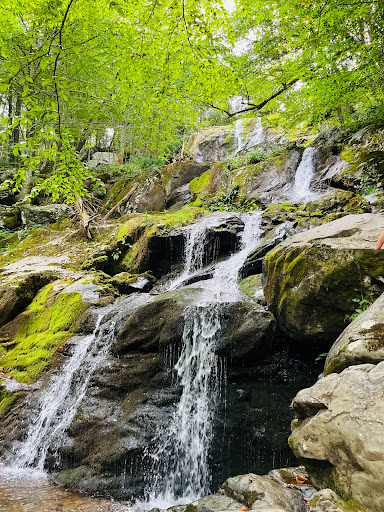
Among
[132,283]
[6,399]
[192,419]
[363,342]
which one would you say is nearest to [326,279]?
[363,342]

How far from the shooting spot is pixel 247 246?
9375 millimetres

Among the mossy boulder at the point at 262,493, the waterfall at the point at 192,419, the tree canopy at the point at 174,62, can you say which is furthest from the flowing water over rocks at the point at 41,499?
the tree canopy at the point at 174,62

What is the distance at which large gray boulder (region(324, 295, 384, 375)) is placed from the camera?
9.19 feet

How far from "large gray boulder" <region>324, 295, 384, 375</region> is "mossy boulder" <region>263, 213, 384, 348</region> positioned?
0.91 meters

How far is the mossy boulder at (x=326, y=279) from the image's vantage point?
414cm

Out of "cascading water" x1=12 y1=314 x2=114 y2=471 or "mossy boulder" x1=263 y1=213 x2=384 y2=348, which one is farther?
"cascading water" x1=12 y1=314 x2=114 y2=471

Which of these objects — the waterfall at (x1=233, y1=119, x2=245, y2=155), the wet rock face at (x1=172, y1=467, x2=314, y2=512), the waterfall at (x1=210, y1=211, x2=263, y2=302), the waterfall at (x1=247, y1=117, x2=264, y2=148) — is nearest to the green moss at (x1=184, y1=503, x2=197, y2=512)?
the wet rock face at (x1=172, y1=467, x2=314, y2=512)

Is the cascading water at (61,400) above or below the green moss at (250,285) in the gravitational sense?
below

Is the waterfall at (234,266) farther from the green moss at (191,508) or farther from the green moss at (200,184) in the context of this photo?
the green moss at (200,184)

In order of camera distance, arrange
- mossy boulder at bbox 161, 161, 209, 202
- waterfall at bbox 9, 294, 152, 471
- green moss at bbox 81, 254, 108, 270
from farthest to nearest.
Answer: mossy boulder at bbox 161, 161, 209, 202
green moss at bbox 81, 254, 108, 270
waterfall at bbox 9, 294, 152, 471

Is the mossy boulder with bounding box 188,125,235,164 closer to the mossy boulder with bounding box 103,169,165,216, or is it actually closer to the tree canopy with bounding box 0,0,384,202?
the mossy boulder with bounding box 103,169,165,216

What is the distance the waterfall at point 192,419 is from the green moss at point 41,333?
322 centimetres

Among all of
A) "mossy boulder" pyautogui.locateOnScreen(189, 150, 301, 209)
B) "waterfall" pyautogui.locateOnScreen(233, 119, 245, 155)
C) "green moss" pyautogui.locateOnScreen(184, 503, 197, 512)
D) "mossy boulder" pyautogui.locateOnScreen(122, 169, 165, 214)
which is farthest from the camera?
"waterfall" pyautogui.locateOnScreen(233, 119, 245, 155)

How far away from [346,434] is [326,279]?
2406mm
